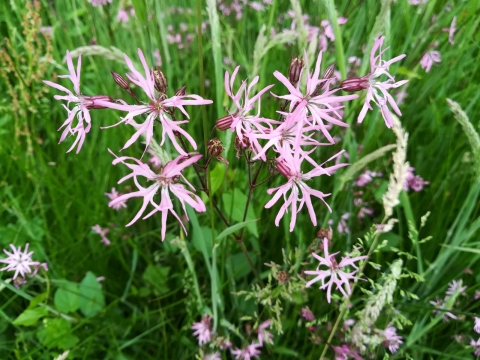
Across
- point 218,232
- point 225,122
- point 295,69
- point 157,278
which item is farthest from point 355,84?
point 157,278

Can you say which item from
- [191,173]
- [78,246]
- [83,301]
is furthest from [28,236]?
[191,173]

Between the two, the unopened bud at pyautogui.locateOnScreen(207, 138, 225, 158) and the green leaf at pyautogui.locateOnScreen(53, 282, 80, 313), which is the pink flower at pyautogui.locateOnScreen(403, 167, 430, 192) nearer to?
the unopened bud at pyautogui.locateOnScreen(207, 138, 225, 158)

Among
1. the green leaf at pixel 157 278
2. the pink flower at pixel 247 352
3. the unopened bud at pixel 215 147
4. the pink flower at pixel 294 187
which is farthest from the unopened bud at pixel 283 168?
the green leaf at pixel 157 278

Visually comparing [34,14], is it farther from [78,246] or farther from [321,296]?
[321,296]

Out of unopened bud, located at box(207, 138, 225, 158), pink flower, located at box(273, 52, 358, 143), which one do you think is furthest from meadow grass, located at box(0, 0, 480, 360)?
pink flower, located at box(273, 52, 358, 143)

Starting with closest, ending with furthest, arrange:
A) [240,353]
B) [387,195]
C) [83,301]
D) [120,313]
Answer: [387,195] → [240,353] → [83,301] → [120,313]

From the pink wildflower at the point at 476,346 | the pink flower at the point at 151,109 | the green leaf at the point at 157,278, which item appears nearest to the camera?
the pink flower at the point at 151,109

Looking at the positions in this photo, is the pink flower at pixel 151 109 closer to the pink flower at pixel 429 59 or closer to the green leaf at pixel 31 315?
the green leaf at pixel 31 315
